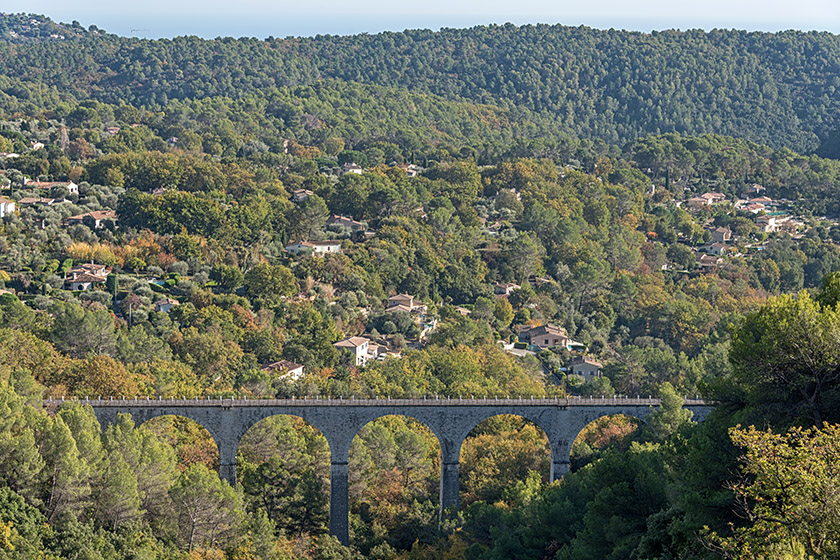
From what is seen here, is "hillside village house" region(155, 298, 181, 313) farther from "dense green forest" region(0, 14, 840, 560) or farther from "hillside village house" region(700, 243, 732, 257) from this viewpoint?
"hillside village house" region(700, 243, 732, 257)

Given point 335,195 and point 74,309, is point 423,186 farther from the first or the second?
point 74,309

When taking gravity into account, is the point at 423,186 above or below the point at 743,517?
below

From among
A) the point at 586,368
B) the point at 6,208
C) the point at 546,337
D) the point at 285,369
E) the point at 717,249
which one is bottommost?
the point at 586,368

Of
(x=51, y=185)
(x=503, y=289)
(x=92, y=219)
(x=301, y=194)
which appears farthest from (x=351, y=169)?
(x=92, y=219)

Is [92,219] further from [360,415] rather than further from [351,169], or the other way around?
[360,415]

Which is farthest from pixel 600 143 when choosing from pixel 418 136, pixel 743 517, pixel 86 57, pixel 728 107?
pixel 743 517

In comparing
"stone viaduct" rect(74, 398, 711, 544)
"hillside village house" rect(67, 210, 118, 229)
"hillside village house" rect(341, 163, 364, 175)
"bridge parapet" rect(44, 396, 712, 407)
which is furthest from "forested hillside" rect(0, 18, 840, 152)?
"stone viaduct" rect(74, 398, 711, 544)
